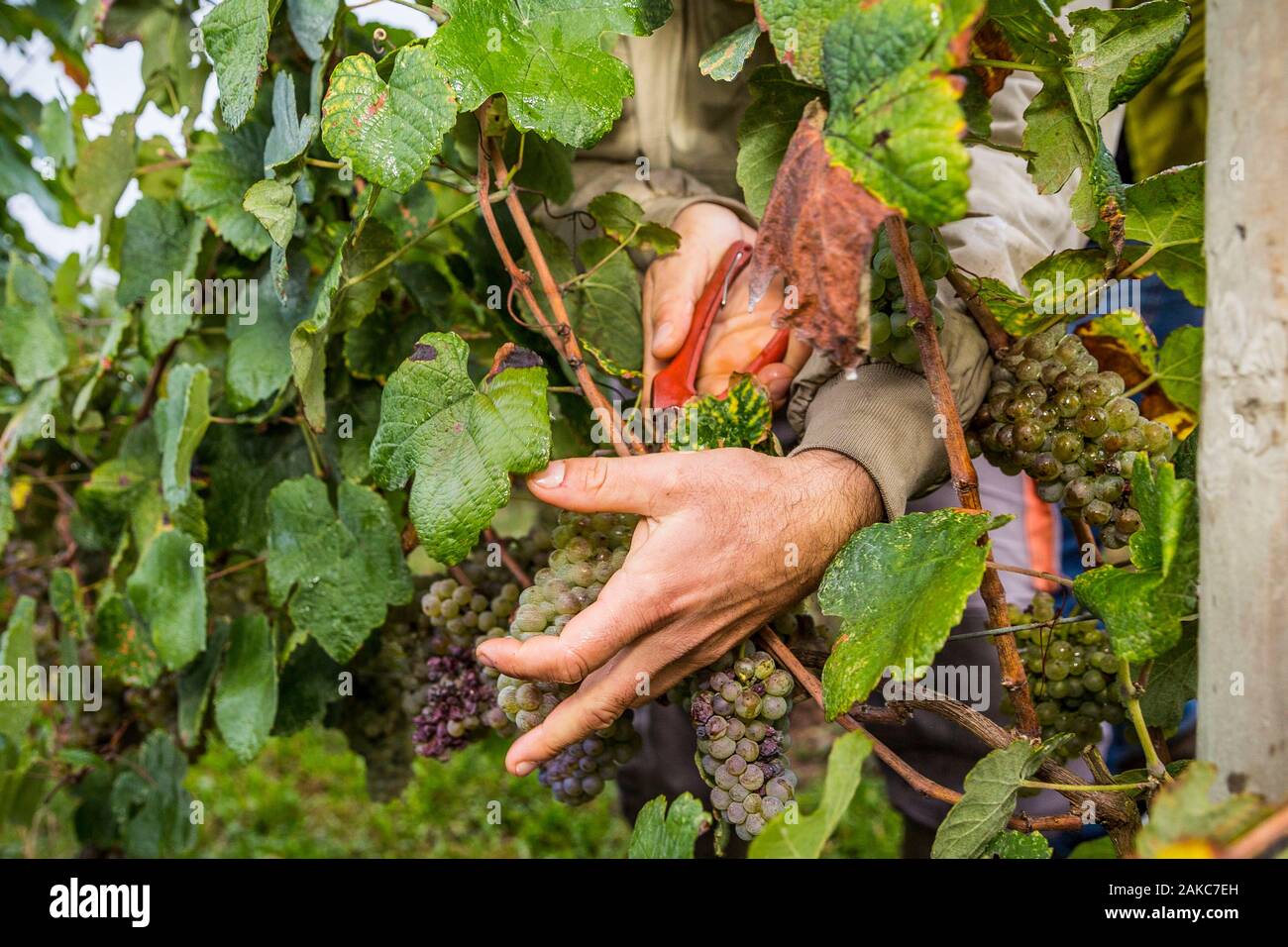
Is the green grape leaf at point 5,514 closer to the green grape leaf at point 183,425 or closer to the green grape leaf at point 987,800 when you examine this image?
the green grape leaf at point 183,425

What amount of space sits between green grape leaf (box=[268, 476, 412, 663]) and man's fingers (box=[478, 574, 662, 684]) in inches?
15.2

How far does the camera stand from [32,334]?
62.9 inches

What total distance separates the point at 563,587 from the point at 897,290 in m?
0.39

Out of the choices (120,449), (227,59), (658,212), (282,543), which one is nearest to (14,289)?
(120,449)

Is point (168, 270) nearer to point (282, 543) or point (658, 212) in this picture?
point (282, 543)

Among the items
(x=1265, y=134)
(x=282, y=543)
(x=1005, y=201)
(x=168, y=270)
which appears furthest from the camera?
(x=168, y=270)

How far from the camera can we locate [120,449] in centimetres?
150

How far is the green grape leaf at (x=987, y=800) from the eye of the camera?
28.7 inches

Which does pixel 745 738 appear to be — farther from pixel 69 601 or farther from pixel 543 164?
pixel 69 601

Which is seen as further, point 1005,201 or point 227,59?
point 1005,201

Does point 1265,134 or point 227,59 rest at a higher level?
point 227,59

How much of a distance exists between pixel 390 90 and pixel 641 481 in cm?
38

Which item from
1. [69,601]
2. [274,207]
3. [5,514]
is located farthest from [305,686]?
[274,207]
